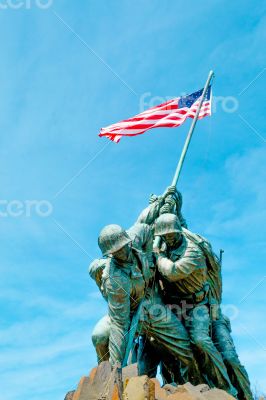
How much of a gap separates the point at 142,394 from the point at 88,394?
0.58m

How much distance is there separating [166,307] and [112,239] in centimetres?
166

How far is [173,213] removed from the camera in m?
9.42

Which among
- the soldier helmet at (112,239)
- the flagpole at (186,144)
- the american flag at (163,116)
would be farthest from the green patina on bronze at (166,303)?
the american flag at (163,116)

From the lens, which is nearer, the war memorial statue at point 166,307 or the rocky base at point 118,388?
the rocky base at point 118,388

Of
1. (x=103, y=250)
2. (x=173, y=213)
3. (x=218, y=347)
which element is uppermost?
(x=173, y=213)

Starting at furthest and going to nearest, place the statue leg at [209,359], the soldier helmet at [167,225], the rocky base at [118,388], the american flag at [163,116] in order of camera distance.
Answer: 1. the american flag at [163,116]
2. the soldier helmet at [167,225]
3. the statue leg at [209,359]
4. the rocky base at [118,388]

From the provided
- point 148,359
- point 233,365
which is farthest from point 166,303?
point 233,365

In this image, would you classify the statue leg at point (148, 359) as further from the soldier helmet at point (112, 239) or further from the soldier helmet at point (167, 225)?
the soldier helmet at point (112, 239)

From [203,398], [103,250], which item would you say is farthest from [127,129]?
[203,398]

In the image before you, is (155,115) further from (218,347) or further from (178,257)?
(218,347)

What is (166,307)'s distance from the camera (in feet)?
27.6

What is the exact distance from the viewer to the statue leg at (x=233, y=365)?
8.43 meters

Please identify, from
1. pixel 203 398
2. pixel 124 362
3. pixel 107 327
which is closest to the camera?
pixel 203 398

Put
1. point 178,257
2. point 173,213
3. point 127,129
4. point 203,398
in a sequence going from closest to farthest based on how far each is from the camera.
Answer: point 203,398 < point 178,257 < point 173,213 < point 127,129
